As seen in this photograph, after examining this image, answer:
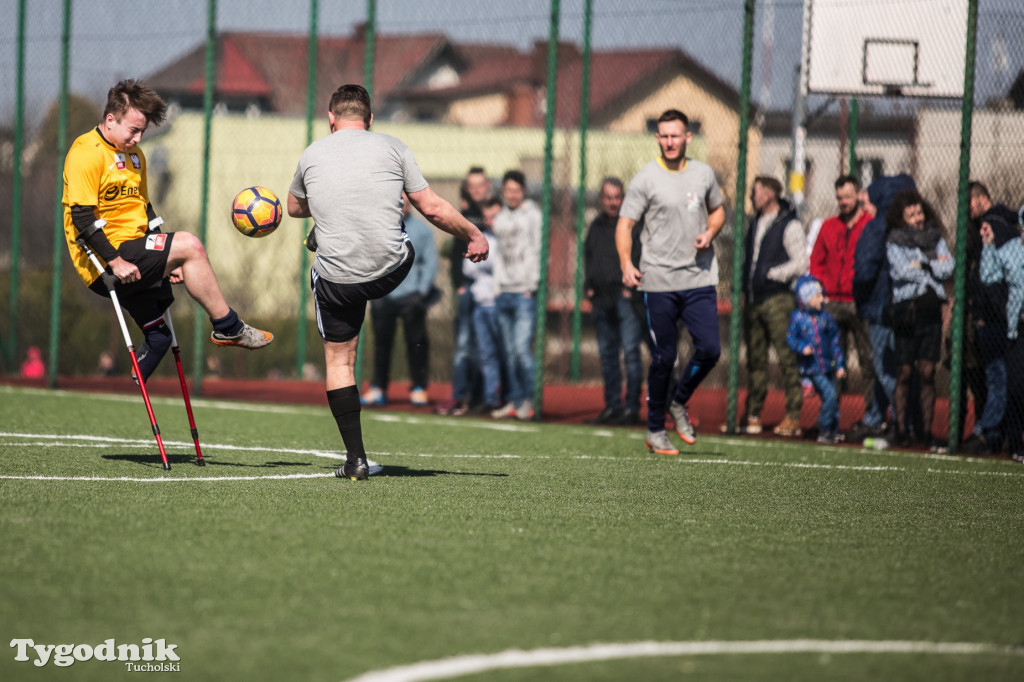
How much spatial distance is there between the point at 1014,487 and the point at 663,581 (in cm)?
411

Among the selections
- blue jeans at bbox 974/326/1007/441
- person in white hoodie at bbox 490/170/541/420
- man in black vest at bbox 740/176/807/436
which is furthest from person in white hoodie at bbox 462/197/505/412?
blue jeans at bbox 974/326/1007/441

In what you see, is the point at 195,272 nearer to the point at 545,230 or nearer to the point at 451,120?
the point at 545,230

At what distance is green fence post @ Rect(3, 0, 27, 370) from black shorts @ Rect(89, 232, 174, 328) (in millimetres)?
9344

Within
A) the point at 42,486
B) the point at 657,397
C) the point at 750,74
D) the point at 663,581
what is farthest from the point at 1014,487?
the point at 42,486

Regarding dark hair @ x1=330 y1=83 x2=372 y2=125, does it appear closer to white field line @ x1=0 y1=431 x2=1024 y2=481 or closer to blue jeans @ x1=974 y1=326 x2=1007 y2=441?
white field line @ x1=0 y1=431 x2=1024 y2=481

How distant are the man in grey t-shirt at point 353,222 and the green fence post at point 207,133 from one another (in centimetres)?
696

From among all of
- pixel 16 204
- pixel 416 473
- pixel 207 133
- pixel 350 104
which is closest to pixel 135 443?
pixel 416 473

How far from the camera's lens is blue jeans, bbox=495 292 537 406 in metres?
11.8

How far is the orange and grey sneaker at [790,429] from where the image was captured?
10.7 m

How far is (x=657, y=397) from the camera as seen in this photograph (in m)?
8.86

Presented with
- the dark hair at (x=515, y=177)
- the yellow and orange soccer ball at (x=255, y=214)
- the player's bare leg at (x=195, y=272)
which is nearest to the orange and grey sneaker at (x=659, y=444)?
the yellow and orange soccer ball at (x=255, y=214)

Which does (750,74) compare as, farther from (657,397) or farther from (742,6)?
(657,397)

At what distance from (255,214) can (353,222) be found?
0.86 meters

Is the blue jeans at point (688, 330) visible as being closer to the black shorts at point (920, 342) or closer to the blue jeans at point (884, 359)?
the black shorts at point (920, 342)
